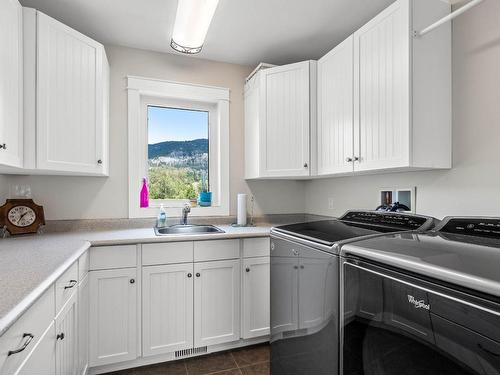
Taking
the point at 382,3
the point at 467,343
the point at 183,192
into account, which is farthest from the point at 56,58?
the point at 467,343

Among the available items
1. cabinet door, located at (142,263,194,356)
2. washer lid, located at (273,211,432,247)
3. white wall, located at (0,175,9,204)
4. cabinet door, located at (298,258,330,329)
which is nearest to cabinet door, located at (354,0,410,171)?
washer lid, located at (273,211,432,247)

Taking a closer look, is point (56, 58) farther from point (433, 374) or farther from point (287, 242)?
point (433, 374)

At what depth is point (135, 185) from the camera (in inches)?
96.1

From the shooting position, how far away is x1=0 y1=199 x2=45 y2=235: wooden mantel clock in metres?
1.88

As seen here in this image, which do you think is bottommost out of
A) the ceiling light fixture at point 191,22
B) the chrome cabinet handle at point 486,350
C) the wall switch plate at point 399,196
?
the chrome cabinet handle at point 486,350

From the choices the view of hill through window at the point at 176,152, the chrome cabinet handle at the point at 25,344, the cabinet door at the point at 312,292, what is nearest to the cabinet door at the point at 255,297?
the cabinet door at the point at 312,292

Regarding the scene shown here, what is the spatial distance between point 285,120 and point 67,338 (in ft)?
6.48

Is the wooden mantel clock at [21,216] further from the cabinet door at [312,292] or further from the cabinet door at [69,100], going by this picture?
the cabinet door at [312,292]

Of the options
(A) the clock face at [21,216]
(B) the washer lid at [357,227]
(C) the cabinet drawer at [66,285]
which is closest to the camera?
(C) the cabinet drawer at [66,285]

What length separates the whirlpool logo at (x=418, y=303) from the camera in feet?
2.97

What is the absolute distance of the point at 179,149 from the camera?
2.71 metres

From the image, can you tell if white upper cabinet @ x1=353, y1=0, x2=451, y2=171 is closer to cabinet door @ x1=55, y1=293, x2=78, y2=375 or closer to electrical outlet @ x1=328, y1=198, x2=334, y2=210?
electrical outlet @ x1=328, y1=198, x2=334, y2=210

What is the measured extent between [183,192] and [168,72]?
1062 mm

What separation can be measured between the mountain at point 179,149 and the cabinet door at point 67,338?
1447 millimetres
